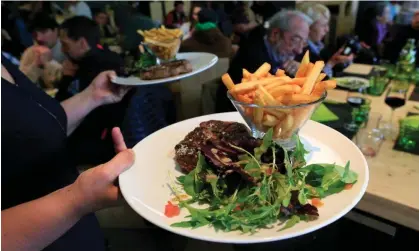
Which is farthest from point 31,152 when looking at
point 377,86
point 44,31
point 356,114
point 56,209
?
point 44,31

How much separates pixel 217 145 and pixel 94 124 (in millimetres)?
2271

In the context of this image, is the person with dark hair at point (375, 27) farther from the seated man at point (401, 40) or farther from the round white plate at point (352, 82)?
the round white plate at point (352, 82)

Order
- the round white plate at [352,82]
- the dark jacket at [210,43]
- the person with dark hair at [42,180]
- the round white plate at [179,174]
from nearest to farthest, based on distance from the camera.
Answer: the round white plate at [179,174] < the person with dark hair at [42,180] < the round white plate at [352,82] < the dark jacket at [210,43]

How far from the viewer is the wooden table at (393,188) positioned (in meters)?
1.55

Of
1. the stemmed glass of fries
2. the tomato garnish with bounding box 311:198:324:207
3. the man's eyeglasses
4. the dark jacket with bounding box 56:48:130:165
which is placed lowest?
the dark jacket with bounding box 56:48:130:165

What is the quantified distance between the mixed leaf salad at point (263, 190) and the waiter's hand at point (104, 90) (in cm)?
101

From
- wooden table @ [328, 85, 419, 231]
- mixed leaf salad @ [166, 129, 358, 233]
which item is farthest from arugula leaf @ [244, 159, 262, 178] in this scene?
wooden table @ [328, 85, 419, 231]

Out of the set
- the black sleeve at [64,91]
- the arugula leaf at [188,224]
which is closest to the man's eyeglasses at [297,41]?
the black sleeve at [64,91]

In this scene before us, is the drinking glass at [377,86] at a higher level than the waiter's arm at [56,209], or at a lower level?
lower

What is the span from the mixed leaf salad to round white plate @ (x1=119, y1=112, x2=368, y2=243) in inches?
1.0

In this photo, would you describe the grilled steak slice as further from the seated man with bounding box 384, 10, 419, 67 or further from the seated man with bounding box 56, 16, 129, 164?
the seated man with bounding box 384, 10, 419, 67

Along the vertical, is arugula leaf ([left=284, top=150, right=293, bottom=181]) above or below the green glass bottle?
above

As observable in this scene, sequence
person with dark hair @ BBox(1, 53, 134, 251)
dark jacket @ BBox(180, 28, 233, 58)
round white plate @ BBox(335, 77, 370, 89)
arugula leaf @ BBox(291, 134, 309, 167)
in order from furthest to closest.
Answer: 1. dark jacket @ BBox(180, 28, 233, 58)
2. round white plate @ BBox(335, 77, 370, 89)
3. arugula leaf @ BBox(291, 134, 309, 167)
4. person with dark hair @ BBox(1, 53, 134, 251)

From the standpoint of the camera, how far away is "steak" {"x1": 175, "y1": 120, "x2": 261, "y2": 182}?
106cm
